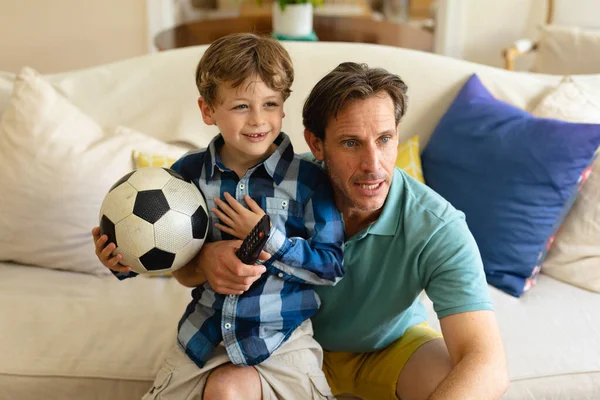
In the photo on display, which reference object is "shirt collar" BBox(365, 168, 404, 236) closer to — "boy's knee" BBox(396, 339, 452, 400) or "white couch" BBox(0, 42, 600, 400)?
"boy's knee" BBox(396, 339, 452, 400)

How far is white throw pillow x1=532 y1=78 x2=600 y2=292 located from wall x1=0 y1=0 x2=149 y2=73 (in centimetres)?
253

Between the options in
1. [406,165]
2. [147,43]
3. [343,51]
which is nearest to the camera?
[406,165]

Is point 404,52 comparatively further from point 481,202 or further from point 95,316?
point 95,316

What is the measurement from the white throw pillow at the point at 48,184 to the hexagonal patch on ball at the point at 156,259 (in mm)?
743

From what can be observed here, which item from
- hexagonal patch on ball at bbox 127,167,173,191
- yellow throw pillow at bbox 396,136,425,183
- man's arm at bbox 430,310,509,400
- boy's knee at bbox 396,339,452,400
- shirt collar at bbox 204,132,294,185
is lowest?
boy's knee at bbox 396,339,452,400

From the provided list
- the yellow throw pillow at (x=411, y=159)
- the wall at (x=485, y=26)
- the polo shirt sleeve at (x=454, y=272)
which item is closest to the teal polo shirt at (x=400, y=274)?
the polo shirt sleeve at (x=454, y=272)

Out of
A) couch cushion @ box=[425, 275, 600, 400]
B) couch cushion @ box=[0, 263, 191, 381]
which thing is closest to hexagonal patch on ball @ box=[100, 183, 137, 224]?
couch cushion @ box=[0, 263, 191, 381]

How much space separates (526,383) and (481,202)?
0.58m

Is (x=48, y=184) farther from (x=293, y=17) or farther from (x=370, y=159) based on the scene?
(x=293, y=17)

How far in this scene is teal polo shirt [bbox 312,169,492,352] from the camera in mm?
1329

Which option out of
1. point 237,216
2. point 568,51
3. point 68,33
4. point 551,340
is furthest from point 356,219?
point 68,33

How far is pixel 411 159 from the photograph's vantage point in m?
2.11

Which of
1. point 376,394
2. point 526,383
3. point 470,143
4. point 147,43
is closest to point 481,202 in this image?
point 470,143

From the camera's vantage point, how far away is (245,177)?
1.34m
